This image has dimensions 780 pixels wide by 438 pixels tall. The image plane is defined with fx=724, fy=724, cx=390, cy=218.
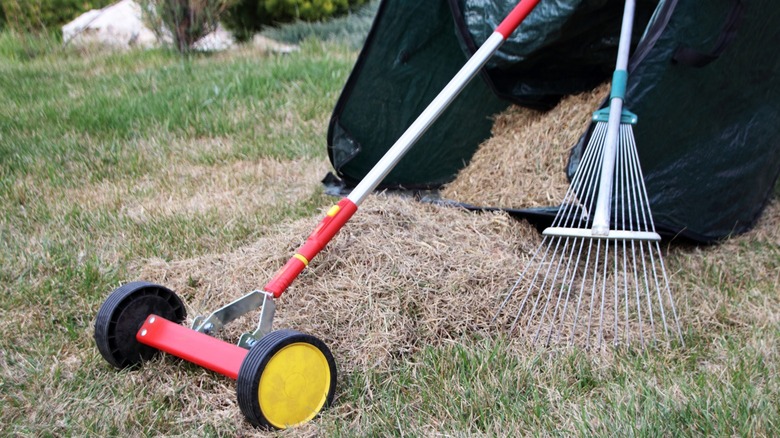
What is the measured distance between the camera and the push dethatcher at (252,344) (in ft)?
5.80

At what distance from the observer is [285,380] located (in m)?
1.80

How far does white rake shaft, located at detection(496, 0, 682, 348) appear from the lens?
2256 millimetres

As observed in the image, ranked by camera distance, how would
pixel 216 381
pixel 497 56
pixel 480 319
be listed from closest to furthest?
pixel 216 381 → pixel 480 319 → pixel 497 56

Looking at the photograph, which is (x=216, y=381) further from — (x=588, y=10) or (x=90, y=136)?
(x=90, y=136)

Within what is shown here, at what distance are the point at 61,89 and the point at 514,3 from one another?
11.4 ft

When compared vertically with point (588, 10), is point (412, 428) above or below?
below

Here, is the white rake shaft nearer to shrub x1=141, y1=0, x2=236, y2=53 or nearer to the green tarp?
the green tarp

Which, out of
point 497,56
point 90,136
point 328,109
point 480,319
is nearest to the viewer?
point 480,319

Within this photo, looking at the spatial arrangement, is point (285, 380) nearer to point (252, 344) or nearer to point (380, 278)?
point (252, 344)

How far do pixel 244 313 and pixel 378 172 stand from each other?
0.65 metres

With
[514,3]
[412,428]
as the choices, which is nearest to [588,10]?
[514,3]

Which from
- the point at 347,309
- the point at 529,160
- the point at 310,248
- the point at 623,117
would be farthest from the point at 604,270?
the point at 310,248

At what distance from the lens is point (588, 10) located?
2.80 meters

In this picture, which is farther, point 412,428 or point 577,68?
point 577,68
